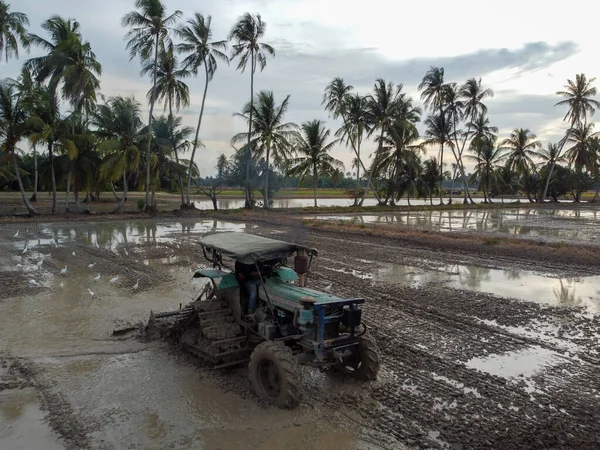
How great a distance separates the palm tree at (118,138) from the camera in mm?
28297

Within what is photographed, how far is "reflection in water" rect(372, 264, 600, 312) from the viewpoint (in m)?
9.62

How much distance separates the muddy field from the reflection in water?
3.2 inches

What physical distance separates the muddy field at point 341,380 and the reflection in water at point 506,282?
0.27 feet

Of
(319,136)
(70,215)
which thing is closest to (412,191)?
(319,136)

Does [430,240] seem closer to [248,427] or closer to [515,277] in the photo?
[515,277]

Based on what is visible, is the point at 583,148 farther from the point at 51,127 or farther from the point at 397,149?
the point at 51,127

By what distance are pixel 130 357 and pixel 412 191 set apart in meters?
37.8

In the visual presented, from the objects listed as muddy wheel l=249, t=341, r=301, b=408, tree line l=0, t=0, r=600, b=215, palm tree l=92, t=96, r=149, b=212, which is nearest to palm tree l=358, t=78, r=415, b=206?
tree line l=0, t=0, r=600, b=215

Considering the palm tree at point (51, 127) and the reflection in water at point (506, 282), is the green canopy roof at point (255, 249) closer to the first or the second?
the reflection in water at point (506, 282)

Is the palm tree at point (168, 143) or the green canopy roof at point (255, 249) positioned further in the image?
the palm tree at point (168, 143)

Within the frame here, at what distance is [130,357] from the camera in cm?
625

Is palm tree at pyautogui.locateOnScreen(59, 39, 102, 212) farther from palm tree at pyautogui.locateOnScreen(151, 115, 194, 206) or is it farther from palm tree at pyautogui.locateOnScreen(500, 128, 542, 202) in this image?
palm tree at pyautogui.locateOnScreen(500, 128, 542, 202)

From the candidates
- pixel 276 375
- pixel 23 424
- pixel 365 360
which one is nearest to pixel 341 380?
pixel 365 360

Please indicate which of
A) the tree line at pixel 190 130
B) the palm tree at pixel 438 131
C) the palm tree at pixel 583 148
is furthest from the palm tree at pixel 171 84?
the palm tree at pixel 583 148
